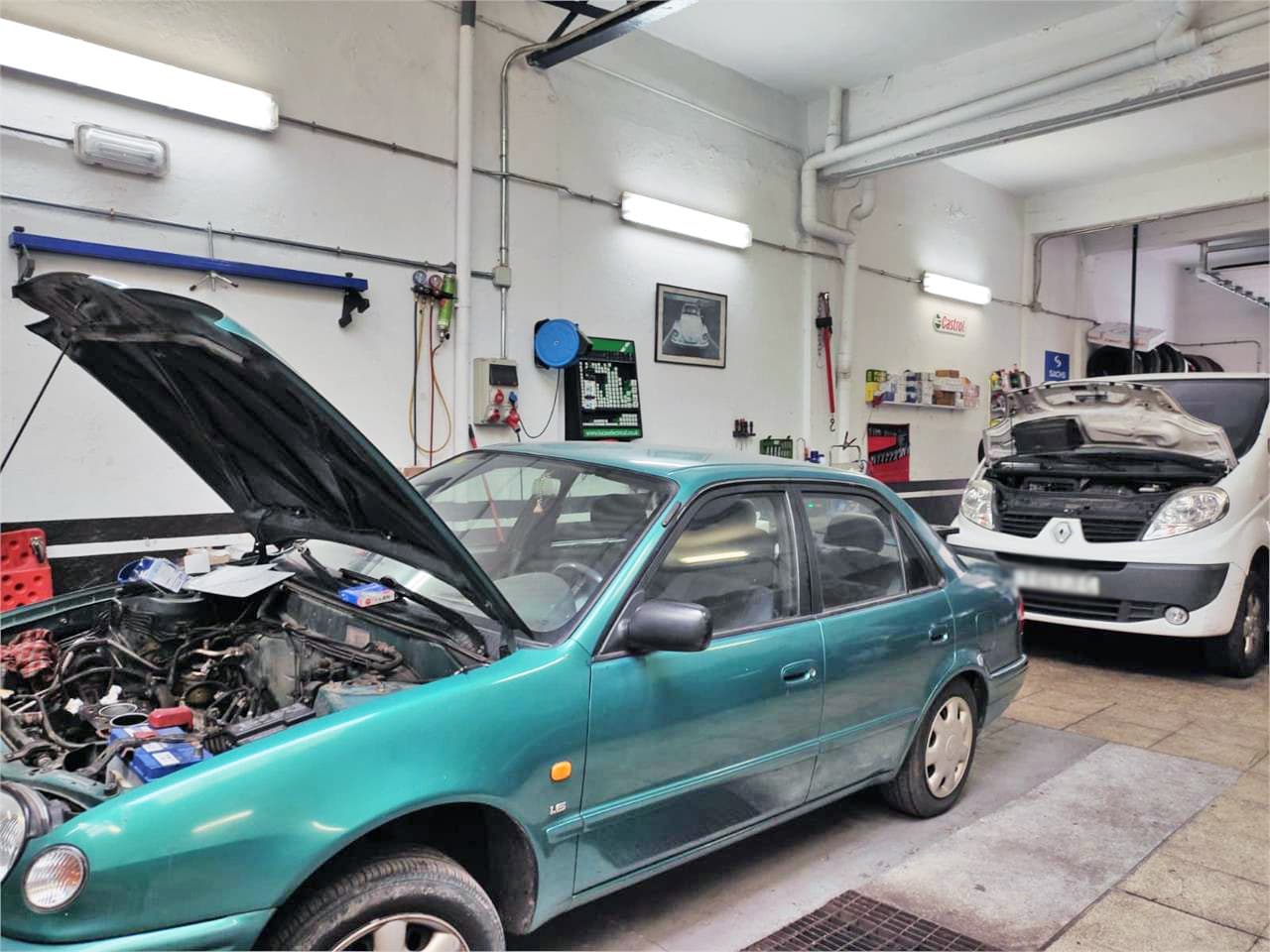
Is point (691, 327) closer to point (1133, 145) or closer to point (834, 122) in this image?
point (834, 122)

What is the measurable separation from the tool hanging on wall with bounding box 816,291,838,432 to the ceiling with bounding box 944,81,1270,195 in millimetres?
2627

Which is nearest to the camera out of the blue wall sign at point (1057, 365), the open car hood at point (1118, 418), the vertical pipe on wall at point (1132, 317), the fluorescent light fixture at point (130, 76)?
the fluorescent light fixture at point (130, 76)

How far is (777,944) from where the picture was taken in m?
2.38

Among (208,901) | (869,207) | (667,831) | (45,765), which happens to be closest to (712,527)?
(667,831)

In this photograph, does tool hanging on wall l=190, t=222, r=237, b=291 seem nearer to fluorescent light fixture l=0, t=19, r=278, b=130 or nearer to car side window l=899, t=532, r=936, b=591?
fluorescent light fixture l=0, t=19, r=278, b=130

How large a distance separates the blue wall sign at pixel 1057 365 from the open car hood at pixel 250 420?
1063cm

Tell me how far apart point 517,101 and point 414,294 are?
1.53 metres

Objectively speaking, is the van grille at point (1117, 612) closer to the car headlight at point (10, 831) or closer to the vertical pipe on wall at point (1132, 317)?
the car headlight at point (10, 831)

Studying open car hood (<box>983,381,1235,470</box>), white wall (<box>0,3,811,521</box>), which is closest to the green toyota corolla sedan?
open car hood (<box>983,381,1235,470</box>)

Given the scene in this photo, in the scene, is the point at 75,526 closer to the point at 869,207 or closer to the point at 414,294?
the point at 414,294

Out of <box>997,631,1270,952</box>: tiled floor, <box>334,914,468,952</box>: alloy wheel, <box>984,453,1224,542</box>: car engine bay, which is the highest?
<box>984,453,1224,542</box>: car engine bay

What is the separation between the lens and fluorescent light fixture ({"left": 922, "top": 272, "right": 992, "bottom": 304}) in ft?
29.3

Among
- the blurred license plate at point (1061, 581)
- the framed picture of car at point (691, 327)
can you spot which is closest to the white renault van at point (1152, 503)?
the blurred license plate at point (1061, 581)

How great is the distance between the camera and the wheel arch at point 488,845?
1885mm
